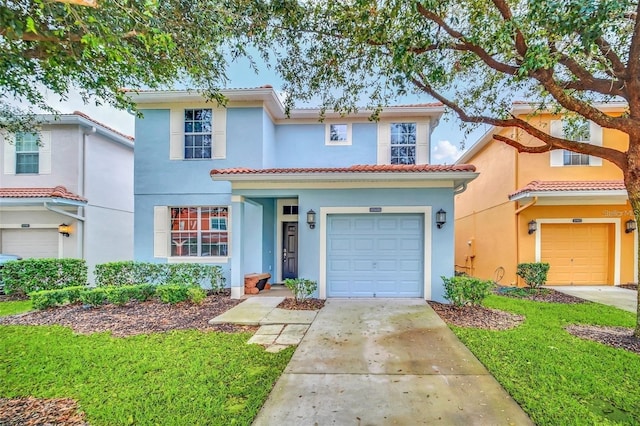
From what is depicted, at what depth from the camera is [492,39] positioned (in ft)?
17.0

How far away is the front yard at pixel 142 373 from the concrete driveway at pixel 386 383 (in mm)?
404

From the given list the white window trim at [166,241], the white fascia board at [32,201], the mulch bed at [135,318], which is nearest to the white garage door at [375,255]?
the mulch bed at [135,318]

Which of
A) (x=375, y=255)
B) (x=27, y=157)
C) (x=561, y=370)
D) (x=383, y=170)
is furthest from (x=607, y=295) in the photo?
(x=27, y=157)

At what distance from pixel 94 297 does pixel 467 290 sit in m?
9.35

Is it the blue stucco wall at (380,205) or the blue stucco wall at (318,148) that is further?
the blue stucco wall at (318,148)

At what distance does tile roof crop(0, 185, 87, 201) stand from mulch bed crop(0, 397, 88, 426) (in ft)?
27.1

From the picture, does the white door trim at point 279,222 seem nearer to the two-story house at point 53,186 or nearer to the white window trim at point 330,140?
the white window trim at point 330,140

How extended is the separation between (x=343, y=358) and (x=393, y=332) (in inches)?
58.6

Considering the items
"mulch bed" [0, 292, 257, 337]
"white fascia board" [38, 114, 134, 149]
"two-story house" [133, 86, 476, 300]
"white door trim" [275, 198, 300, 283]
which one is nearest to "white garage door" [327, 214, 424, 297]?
"two-story house" [133, 86, 476, 300]

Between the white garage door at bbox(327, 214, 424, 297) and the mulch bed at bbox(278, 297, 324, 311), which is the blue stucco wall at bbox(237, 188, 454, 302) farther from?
the mulch bed at bbox(278, 297, 324, 311)

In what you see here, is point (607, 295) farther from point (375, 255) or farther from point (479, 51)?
point (479, 51)

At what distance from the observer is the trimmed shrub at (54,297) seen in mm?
7477

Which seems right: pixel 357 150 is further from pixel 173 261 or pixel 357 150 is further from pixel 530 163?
pixel 173 261

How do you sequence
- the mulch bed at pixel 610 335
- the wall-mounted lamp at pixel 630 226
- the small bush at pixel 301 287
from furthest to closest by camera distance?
1. the wall-mounted lamp at pixel 630 226
2. the small bush at pixel 301 287
3. the mulch bed at pixel 610 335
